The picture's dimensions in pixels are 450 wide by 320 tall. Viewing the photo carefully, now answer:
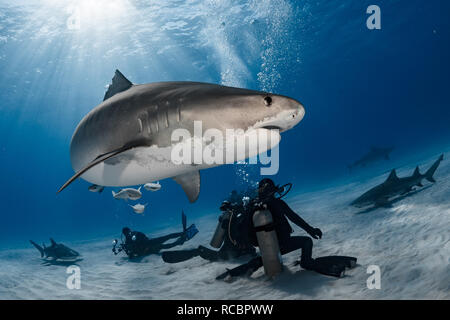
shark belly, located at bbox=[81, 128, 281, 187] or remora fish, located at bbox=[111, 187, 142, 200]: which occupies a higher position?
shark belly, located at bbox=[81, 128, 281, 187]

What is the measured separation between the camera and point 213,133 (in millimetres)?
1997

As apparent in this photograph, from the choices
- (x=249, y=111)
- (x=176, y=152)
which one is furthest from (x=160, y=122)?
(x=249, y=111)

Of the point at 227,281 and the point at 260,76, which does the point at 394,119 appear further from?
the point at 227,281

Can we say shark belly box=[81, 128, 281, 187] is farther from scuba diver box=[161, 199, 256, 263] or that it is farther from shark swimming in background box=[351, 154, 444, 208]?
shark swimming in background box=[351, 154, 444, 208]

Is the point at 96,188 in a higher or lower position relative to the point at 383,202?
higher

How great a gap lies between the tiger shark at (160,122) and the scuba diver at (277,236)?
173cm

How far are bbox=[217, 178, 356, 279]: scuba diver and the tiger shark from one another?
1728 mm

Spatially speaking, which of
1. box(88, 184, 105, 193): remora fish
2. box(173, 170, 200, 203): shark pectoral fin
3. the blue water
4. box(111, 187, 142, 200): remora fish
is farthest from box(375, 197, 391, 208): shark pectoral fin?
the blue water

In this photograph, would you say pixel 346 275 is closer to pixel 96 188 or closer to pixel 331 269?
pixel 331 269

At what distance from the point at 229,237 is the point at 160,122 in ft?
9.57

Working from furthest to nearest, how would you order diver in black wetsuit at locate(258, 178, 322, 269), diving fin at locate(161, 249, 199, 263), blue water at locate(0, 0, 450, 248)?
blue water at locate(0, 0, 450, 248) → diving fin at locate(161, 249, 199, 263) → diver in black wetsuit at locate(258, 178, 322, 269)

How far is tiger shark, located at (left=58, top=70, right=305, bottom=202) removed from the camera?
1.94 m

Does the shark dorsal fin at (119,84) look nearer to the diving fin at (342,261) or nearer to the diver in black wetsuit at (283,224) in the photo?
the diver in black wetsuit at (283,224)

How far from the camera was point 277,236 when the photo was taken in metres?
4.10
